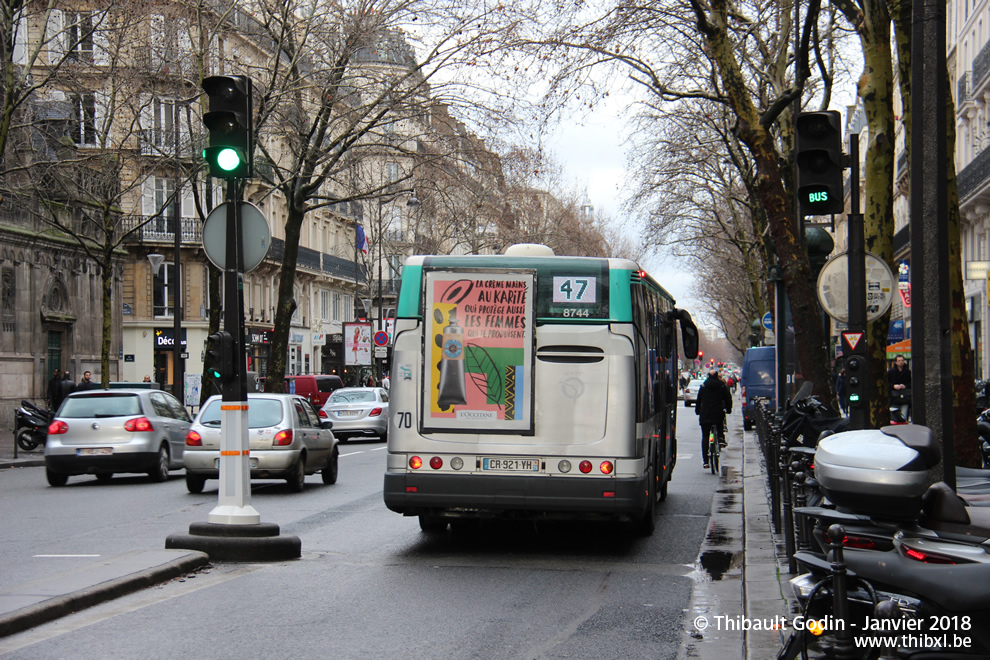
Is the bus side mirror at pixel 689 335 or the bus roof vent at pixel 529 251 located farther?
the bus side mirror at pixel 689 335

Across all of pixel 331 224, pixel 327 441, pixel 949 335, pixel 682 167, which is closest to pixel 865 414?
pixel 949 335

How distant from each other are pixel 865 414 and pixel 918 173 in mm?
2662

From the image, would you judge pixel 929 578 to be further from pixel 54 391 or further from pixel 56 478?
pixel 54 391

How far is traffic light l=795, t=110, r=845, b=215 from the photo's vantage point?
412 inches

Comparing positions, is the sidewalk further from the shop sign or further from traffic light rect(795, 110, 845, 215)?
the shop sign

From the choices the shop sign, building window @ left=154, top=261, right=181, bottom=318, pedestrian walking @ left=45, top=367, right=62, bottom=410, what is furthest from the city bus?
building window @ left=154, top=261, right=181, bottom=318

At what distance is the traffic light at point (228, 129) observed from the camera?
36.9 ft

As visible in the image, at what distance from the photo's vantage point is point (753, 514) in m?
13.7

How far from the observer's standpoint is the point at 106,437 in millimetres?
19547

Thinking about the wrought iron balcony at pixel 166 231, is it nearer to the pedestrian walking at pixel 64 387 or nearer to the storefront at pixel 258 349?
the storefront at pixel 258 349

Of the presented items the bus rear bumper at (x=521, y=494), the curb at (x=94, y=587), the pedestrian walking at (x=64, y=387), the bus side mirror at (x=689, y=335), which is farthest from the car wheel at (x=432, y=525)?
the pedestrian walking at (x=64, y=387)

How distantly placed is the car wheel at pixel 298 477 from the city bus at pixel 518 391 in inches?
275

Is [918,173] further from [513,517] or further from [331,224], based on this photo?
[331,224]

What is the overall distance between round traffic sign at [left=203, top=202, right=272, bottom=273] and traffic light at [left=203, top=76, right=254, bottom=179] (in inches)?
16.7
